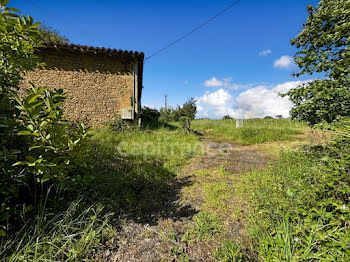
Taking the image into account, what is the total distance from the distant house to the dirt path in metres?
5.86

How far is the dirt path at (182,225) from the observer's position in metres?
1.69

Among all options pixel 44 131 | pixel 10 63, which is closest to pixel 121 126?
pixel 10 63

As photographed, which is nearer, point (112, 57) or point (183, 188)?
point (183, 188)

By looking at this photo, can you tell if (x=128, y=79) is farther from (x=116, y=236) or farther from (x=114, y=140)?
(x=116, y=236)

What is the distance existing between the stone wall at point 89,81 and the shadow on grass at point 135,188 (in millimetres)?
4230

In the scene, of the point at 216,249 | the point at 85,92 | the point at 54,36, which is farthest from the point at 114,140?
the point at 54,36

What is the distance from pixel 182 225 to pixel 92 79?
25.6ft

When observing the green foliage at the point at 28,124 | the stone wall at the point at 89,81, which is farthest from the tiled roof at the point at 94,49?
the green foliage at the point at 28,124

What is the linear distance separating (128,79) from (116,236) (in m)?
7.53

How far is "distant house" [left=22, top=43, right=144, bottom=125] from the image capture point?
7043 mm

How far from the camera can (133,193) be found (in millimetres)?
2803

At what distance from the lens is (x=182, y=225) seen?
209 centimetres

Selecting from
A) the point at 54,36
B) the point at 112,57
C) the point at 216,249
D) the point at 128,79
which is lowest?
the point at 216,249

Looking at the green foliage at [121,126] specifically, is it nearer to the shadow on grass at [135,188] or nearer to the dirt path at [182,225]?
the shadow on grass at [135,188]
